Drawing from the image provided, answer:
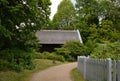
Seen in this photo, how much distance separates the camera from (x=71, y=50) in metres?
48.8

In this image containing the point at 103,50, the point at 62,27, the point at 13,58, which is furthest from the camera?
the point at 62,27

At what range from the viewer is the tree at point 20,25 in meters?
19.1

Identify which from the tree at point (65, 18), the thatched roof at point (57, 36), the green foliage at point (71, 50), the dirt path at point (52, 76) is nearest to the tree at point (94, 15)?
the tree at point (65, 18)

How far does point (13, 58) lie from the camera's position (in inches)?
1008

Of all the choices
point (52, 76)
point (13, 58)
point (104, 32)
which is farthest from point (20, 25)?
point (104, 32)

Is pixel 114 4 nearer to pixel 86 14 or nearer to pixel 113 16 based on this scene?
pixel 113 16

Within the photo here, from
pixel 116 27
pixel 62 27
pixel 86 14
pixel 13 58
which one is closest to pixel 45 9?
pixel 13 58

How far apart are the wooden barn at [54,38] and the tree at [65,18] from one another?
1440 cm

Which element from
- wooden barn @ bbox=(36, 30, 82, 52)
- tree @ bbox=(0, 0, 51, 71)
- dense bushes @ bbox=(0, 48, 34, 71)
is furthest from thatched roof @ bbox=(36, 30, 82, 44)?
dense bushes @ bbox=(0, 48, 34, 71)

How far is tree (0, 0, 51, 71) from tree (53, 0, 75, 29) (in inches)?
1816

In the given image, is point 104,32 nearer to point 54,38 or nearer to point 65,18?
point 54,38

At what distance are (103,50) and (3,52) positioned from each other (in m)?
9.07

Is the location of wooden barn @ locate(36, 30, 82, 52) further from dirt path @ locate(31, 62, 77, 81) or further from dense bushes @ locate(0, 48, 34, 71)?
dense bushes @ locate(0, 48, 34, 71)

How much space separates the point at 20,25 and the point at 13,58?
3320mm
